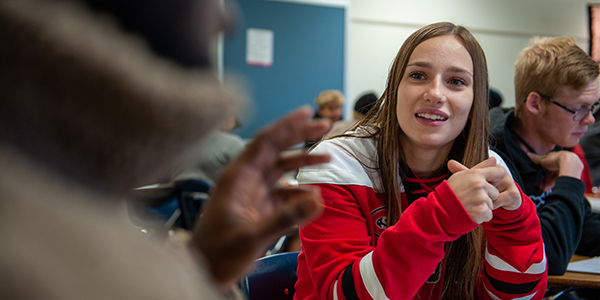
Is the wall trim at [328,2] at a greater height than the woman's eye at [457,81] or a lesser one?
greater

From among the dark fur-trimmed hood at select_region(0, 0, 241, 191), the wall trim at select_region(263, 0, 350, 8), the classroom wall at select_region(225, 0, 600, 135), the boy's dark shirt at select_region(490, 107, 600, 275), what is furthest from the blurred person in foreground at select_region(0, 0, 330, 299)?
the classroom wall at select_region(225, 0, 600, 135)

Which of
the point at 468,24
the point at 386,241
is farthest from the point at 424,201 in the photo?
the point at 468,24

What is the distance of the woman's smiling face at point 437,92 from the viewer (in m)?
1.06

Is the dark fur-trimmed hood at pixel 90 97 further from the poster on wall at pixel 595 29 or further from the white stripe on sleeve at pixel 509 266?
the poster on wall at pixel 595 29

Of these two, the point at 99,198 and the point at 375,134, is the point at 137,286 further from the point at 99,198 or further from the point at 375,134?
the point at 375,134

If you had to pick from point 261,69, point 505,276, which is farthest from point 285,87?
point 505,276

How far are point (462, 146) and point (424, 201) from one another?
17.1 inches

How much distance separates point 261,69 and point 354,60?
144 centimetres

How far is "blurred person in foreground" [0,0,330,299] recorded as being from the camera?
0.24m

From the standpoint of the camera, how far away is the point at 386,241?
2.73ft

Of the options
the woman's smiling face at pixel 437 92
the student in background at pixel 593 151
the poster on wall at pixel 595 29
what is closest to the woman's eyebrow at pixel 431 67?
the woman's smiling face at pixel 437 92

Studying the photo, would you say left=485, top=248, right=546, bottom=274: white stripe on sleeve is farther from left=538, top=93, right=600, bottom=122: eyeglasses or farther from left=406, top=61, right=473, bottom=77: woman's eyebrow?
left=538, top=93, right=600, bottom=122: eyeglasses

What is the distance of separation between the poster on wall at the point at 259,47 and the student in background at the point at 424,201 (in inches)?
127

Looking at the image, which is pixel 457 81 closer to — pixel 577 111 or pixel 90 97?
pixel 577 111
